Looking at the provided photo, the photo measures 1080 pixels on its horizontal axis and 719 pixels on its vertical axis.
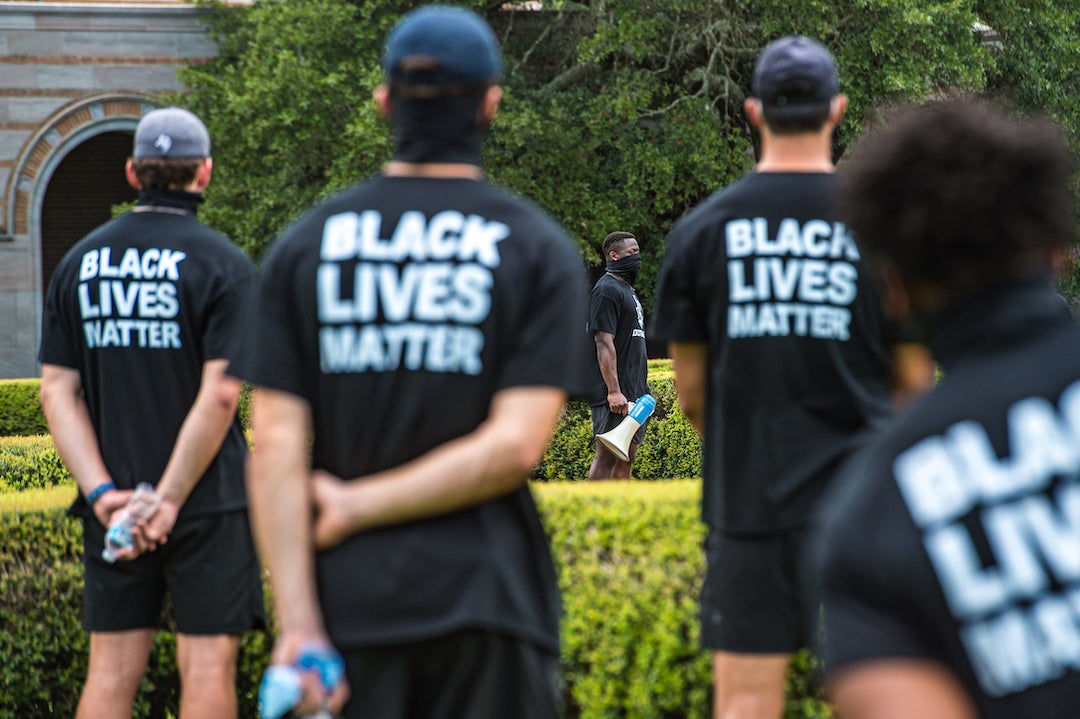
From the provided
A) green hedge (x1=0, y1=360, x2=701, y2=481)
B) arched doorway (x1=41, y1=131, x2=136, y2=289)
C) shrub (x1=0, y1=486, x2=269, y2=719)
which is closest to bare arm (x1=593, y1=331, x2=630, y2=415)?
green hedge (x1=0, y1=360, x2=701, y2=481)

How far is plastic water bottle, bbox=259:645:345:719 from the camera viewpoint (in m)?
2.14

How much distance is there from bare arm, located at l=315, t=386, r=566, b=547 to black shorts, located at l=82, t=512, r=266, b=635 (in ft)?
5.20

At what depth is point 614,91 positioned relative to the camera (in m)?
18.6

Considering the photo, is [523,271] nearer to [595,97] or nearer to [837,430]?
[837,430]

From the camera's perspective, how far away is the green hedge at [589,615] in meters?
4.31

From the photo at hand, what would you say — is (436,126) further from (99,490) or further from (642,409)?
(642,409)

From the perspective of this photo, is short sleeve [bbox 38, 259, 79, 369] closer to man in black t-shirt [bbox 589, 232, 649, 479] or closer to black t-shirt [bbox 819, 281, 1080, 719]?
black t-shirt [bbox 819, 281, 1080, 719]

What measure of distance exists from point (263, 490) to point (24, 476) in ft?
19.2

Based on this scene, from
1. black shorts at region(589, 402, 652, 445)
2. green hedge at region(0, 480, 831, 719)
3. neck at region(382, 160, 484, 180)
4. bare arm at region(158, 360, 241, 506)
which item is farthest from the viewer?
black shorts at region(589, 402, 652, 445)

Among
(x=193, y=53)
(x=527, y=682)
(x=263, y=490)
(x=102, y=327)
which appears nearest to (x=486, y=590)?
(x=527, y=682)

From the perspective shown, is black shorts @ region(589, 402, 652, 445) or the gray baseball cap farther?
black shorts @ region(589, 402, 652, 445)

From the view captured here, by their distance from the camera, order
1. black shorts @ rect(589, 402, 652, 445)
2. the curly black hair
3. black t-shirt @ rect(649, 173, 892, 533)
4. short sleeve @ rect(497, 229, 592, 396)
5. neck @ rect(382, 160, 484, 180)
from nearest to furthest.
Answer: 1. the curly black hair
2. short sleeve @ rect(497, 229, 592, 396)
3. neck @ rect(382, 160, 484, 180)
4. black t-shirt @ rect(649, 173, 892, 533)
5. black shorts @ rect(589, 402, 652, 445)

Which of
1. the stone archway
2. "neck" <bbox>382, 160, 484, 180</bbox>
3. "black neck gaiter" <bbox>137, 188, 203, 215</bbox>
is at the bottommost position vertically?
"neck" <bbox>382, 160, 484, 180</bbox>

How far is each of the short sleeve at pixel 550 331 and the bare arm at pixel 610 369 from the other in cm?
676
